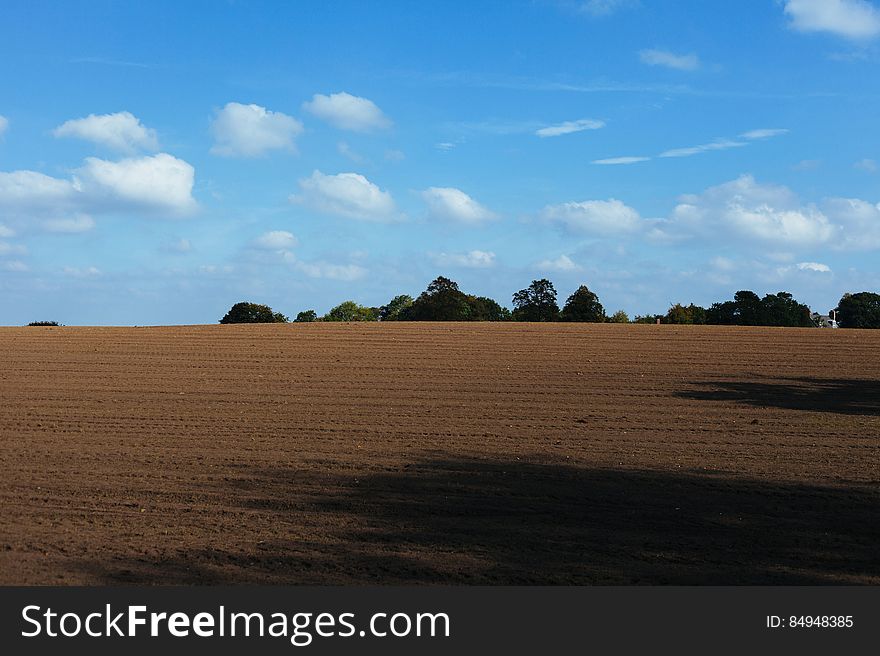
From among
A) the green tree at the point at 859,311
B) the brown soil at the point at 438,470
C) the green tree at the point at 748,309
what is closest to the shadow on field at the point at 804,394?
the brown soil at the point at 438,470

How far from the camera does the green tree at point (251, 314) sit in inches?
1827

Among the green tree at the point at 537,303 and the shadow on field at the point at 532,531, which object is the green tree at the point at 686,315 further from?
the shadow on field at the point at 532,531

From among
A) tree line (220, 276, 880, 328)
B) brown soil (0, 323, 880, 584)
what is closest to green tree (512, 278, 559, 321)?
tree line (220, 276, 880, 328)

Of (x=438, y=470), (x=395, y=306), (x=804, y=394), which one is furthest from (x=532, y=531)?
(x=395, y=306)

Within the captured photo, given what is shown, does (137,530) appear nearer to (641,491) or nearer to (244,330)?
(641,491)

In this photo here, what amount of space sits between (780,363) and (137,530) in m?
22.1

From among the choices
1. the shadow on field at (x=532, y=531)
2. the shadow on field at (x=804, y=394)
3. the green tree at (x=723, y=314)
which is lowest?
the shadow on field at (x=532, y=531)

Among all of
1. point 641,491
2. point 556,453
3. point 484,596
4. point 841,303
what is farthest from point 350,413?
point 841,303

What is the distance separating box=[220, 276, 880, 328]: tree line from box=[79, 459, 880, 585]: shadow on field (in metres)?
35.7

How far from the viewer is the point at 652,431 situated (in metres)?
15.9

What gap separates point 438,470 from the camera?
40.2ft

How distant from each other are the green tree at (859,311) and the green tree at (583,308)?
545 inches

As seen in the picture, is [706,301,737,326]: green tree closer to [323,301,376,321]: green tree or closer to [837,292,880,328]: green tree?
[837,292,880,328]: green tree

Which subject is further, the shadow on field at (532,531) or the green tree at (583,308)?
the green tree at (583,308)
